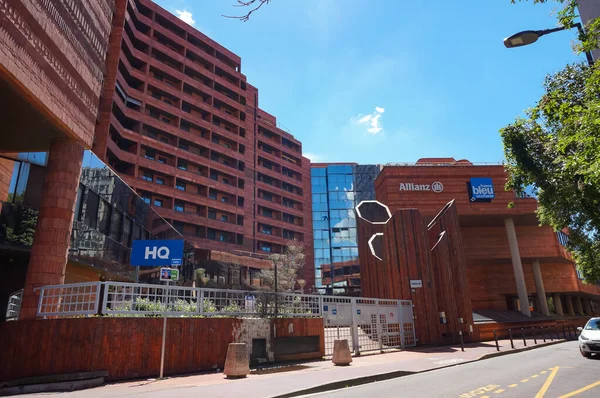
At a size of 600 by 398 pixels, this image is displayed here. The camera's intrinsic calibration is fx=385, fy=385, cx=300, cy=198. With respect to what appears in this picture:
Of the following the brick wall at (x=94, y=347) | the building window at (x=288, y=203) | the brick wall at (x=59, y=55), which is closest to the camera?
the brick wall at (x=94, y=347)

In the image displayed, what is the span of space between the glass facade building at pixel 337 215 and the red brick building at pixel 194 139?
582 cm

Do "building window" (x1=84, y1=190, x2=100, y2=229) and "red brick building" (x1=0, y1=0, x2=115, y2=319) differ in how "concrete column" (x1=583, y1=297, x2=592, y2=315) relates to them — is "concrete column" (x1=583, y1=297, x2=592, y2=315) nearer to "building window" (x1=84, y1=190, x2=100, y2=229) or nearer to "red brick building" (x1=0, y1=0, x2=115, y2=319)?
"building window" (x1=84, y1=190, x2=100, y2=229)

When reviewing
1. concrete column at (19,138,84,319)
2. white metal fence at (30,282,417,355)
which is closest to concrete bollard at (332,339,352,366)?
white metal fence at (30,282,417,355)

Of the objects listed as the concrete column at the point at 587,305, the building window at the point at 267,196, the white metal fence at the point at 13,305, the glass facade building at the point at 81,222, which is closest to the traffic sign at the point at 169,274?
the glass facade building at the point at 81,222

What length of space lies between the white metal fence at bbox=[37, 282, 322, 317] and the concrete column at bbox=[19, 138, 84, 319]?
24.4 inches

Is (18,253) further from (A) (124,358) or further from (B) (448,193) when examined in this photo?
(B) (448,193)

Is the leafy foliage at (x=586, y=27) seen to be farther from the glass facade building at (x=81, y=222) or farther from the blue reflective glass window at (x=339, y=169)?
the blue reflective glass window at (x=339, y=169)

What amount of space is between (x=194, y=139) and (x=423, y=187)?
31445 millimetres

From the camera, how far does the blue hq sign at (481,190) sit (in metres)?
35.6

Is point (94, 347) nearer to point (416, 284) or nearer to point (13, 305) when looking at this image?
point (13, 305)

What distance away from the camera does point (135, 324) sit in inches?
388

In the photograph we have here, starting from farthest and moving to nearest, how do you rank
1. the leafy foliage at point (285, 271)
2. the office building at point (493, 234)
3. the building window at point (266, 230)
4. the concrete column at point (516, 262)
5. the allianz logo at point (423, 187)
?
the building window at point (266, 230) → the leafy foliage at point (285, 271) → the concrete column at point (516, 262) → the allianz logo at point (423, 187) → the office building at point (493, 234)

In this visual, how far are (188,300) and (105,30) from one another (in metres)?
11.0

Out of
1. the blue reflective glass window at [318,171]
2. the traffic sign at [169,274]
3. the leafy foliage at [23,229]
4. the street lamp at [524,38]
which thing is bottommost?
the traffic sign at [169,274]
